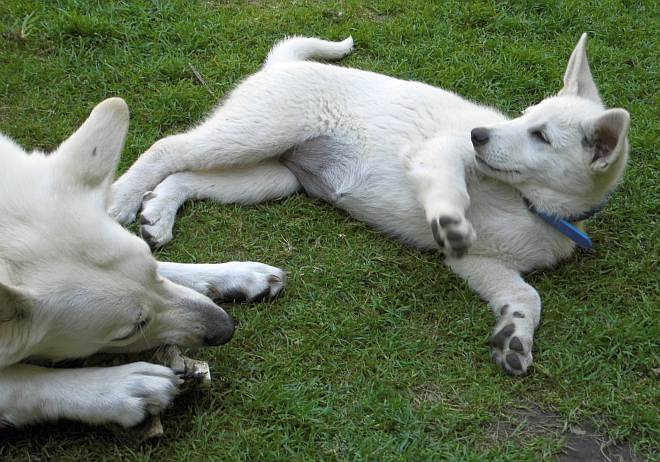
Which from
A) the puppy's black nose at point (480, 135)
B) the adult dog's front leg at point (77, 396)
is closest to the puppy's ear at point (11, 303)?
the adult dog's front leg at point (77, 396)

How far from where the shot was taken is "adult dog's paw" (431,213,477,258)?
3.97m

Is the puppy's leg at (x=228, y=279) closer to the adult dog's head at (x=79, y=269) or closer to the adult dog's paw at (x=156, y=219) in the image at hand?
the adult dog's paw at (x=156, y=219)

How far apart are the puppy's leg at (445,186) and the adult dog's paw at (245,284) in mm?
907

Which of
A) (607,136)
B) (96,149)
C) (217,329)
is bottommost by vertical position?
(217,329)

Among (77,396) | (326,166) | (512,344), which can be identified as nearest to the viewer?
(77,396)

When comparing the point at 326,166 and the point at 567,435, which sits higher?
the point at 326,166

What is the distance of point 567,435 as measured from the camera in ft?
11.6

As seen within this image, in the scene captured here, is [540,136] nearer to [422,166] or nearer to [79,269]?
[422,166]

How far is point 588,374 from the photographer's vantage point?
386 centimetres

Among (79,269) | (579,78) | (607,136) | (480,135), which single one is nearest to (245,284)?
(79,269)

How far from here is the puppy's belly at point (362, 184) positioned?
4.66 meters

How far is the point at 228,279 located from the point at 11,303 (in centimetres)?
143

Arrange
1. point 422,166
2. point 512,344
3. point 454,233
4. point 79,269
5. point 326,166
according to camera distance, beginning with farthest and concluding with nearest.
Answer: point 326,166, point 422,166, point 454,233, point 512,344, point 79,269

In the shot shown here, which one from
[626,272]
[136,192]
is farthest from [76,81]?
[626,272]
